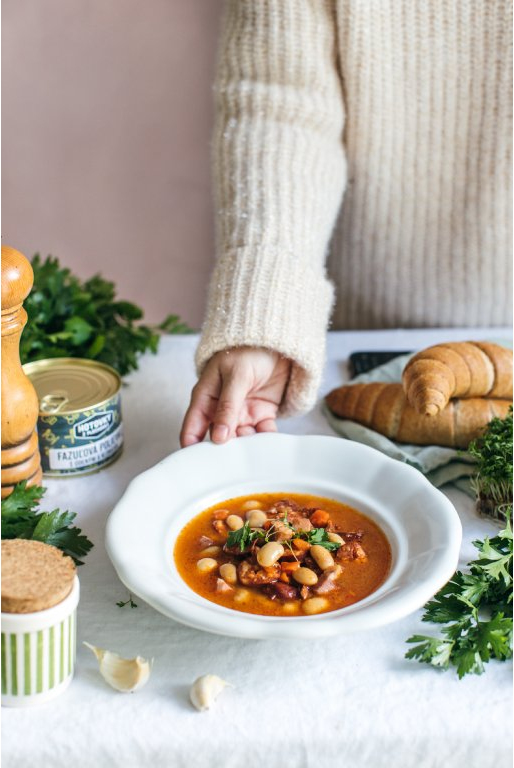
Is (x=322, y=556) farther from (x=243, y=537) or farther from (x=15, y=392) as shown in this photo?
(x=15, y=392)

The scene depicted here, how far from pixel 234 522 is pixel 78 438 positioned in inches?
11.4

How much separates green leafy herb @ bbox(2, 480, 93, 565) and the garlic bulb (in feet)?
0.65

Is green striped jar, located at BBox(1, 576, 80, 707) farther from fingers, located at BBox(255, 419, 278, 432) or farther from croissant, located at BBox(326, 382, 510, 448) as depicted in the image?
croissant, located at BBox(326, 382, 510, 448)

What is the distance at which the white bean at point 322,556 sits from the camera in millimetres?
957

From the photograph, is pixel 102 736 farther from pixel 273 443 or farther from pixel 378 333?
pixel 378 333

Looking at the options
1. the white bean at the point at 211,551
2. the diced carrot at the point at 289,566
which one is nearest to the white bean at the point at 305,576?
the diced carrot at the point at 289,566

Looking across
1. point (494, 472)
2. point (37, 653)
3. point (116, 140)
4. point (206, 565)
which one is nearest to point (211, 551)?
point (206, 565)

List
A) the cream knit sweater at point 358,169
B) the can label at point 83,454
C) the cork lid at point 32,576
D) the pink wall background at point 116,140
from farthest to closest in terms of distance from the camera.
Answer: the pink wall background at point 116,140 → the cream knit sweater at point 358,169 → the can label at point 83,454 → the cork lid at point 32,576

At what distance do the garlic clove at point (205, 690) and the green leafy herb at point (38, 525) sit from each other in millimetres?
271

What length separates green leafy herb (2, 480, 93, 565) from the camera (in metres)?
1.03

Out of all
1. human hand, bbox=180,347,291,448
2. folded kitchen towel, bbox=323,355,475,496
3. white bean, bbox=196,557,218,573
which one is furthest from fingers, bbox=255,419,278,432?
white bean, bbox=196,557,218,573

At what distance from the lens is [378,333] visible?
1.72 metres

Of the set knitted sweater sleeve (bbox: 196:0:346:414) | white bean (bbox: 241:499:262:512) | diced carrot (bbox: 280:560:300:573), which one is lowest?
white bean (bbox: 241:499:262:512)

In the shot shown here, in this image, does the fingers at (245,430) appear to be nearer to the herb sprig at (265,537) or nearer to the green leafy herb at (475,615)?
the herb sprig at (265,537)
